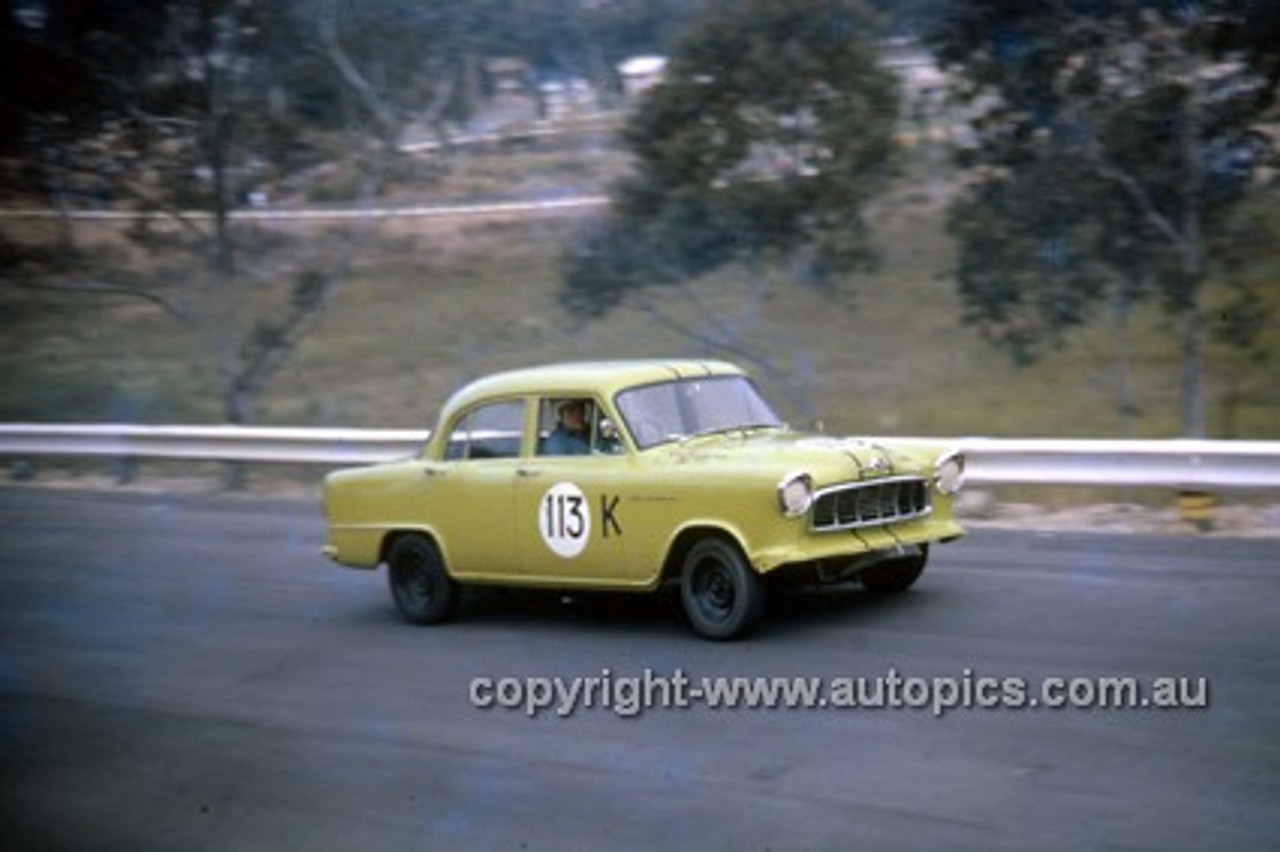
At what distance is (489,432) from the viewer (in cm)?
946

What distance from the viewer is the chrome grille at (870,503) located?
816 centimetres

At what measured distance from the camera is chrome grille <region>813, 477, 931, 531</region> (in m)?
8.16

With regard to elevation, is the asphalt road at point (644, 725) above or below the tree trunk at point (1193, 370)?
below

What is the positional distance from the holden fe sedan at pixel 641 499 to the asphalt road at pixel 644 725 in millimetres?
331

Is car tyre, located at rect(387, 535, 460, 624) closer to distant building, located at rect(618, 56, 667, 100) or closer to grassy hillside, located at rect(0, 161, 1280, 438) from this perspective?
grassy hillside, located at rect(0, 161, 1280, 438)

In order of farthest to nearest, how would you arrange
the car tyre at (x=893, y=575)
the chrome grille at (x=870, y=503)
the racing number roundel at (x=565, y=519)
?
the car tyre at (x=893, y=575) → the racing number roundel at (x=565, y=519) → the chrome grille at (x=870, y=503)

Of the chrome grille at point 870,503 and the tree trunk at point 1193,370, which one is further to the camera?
the tree trunk at point 1193,370

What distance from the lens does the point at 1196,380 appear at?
16.1 metres

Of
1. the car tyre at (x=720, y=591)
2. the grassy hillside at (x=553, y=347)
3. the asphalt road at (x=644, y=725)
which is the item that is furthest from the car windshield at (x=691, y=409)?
the grassy hillside at (x=553, y=347)

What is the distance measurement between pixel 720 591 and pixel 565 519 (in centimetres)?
99

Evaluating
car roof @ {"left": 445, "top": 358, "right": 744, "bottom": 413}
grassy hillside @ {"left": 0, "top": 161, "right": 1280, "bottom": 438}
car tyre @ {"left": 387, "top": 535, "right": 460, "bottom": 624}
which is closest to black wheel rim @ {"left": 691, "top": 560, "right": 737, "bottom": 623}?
car roof @ {"left": 445, "top": 358, "right": 744, "bottom": 413}

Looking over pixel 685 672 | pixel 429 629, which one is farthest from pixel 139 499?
pixel 685 672

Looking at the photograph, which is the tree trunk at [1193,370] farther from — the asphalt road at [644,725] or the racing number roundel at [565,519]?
the racing number roundel at [565,519]

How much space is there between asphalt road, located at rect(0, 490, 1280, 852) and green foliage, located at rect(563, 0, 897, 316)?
714 centimetres
